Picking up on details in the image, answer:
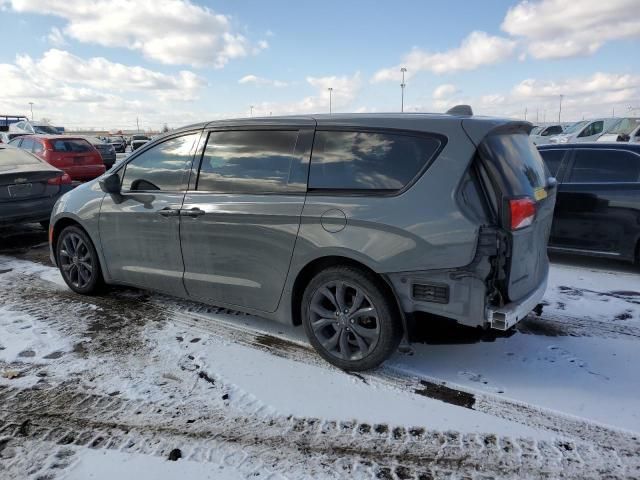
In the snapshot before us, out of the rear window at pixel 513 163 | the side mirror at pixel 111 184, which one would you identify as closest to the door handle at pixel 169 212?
the side mirror at pixel 111 184

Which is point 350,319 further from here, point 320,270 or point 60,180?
point 60,180

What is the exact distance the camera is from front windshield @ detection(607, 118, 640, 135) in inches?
769

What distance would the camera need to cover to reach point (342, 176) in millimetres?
3385

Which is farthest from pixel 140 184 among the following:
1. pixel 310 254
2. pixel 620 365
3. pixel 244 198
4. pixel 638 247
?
pixel 638 247

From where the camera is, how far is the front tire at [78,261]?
488 centimetres

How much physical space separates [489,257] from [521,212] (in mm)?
358

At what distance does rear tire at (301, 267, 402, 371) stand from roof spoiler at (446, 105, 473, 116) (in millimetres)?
1315

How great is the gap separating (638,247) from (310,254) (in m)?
4.31

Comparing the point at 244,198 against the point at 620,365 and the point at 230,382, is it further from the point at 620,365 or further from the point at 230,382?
the point at 620,365

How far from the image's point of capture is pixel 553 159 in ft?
21.0

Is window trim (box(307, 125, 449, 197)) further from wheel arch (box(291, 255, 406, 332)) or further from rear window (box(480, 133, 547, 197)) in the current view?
wheel arch (box(291, 255, 406, 332))

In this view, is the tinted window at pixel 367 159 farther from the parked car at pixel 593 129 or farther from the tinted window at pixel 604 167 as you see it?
the parked car at pixel 593 129

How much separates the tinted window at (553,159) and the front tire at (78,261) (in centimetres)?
533

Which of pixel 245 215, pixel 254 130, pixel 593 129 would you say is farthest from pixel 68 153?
pixel 593 129
